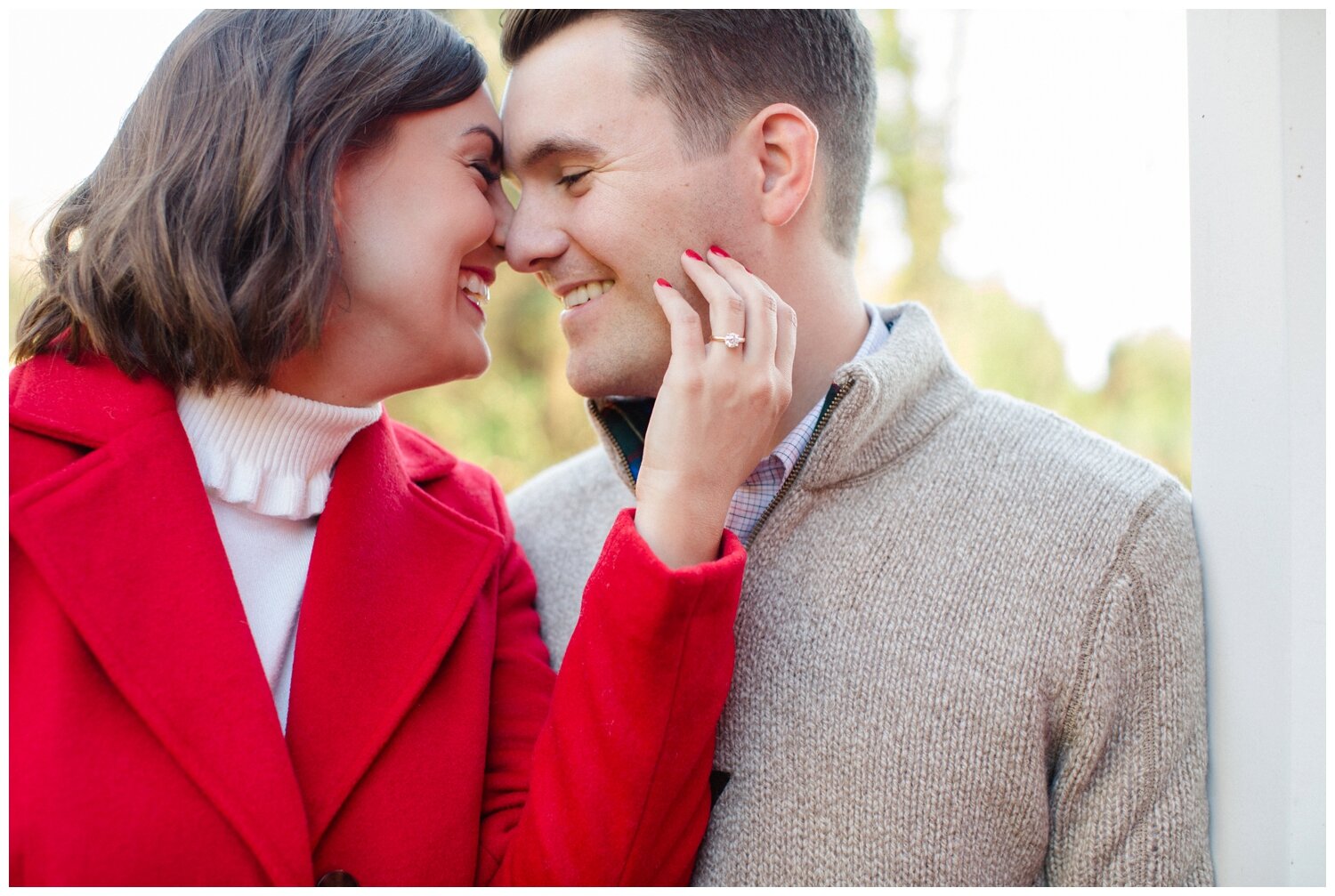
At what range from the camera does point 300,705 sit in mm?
1676

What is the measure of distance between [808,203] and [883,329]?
1.05 feet

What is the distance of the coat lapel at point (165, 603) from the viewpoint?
152 centimetres

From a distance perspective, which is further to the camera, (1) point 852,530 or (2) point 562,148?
(2) point 562,148

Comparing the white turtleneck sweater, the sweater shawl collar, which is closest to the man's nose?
the sweater shawl collar

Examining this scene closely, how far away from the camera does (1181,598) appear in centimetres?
174

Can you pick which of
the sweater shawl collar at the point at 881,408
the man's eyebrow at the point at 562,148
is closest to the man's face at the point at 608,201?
the man's eyebrow at the point at 562,148

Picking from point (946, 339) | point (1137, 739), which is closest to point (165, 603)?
point (1137, 739)

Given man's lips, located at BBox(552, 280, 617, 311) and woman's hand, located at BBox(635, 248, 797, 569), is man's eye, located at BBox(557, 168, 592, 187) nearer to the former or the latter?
man's lips, located at BBox(552, 280, 617, 311)

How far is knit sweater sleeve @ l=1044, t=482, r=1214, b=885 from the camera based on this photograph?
1676 millimetres

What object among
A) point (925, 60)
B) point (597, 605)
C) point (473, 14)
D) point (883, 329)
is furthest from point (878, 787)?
point (925, 60)

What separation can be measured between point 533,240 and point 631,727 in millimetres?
995

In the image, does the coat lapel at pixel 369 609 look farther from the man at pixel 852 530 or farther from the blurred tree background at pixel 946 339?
the blurred tree background at pixel 946 339

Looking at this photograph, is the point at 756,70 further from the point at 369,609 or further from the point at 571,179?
the point at 369,609

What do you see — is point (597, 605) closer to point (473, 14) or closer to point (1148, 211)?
point (1148, 211)
